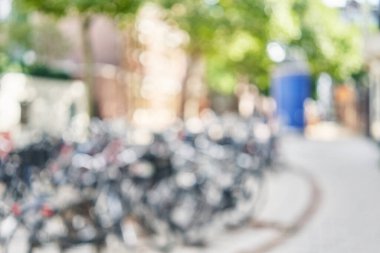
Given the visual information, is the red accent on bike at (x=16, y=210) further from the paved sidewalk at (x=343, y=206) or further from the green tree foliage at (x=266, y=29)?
the green tree foliage at (x=266, y=29)

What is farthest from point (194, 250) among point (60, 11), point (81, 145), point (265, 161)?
point (60, 11)

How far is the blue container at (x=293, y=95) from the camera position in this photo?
30.3 meters

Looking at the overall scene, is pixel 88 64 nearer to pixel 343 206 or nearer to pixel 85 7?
pixel 85 7

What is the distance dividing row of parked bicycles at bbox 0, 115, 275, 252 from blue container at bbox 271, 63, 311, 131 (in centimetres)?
2118

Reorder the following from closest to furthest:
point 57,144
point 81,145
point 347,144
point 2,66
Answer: point 81,145 < point 57,144 < point 2,66 < point 347,144

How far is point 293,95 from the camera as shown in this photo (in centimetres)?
3034

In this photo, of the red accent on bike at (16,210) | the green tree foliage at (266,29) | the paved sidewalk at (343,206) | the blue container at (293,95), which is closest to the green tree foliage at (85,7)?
the green tree foliage at (266,29)

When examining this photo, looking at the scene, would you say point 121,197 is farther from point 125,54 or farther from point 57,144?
point 125,54

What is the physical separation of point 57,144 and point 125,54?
2284cm

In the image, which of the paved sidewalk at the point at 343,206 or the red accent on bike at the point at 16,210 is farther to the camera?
the paved sidewalk at the point at 343,206

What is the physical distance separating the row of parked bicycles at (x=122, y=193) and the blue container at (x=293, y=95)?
69.5 ft

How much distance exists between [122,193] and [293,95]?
24729 millimetres

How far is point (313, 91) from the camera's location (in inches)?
1678

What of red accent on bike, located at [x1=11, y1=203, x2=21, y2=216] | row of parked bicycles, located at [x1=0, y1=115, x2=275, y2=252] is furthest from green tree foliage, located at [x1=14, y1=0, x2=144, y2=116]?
red accent on bike, located at [x1=11, y1=203, x2=21, y2=216]
